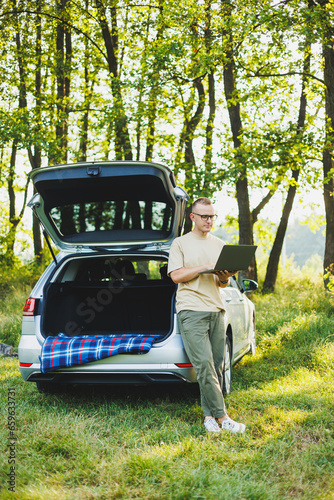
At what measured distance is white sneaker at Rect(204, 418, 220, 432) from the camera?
4508 millimetres

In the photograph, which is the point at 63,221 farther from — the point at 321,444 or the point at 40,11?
the point at 40,11

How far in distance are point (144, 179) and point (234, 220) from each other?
1573 centimetres

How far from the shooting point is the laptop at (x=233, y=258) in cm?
432

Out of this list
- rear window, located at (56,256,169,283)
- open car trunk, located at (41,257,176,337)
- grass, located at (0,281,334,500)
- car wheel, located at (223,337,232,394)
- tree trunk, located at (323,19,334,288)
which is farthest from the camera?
tree trunk, located at (323,19,334,288)

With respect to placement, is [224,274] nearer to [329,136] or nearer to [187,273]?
[187,273]

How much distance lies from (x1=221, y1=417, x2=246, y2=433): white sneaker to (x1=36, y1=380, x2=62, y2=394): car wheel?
2071 mm

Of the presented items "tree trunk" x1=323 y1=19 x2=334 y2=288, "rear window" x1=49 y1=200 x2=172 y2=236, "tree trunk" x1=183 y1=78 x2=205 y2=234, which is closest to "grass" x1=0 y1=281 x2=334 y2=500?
"rear window" x1=49 y1=200 x2=172 y2=236

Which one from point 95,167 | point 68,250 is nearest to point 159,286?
point 68,250

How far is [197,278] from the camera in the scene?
15.8ft

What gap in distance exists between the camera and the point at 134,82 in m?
12.6

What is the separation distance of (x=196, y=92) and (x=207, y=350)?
14099 mm

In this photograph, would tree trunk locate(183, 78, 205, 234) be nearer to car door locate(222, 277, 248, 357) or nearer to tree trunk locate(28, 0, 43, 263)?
tree trunk locate(28, 0, 43, 263)

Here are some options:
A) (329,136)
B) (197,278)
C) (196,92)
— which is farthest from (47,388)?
(196,92)

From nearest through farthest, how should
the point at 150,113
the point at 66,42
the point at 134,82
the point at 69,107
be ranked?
the point at 134,82 → the point at 150,113 → the point at 69,107 → the point at 66,42
